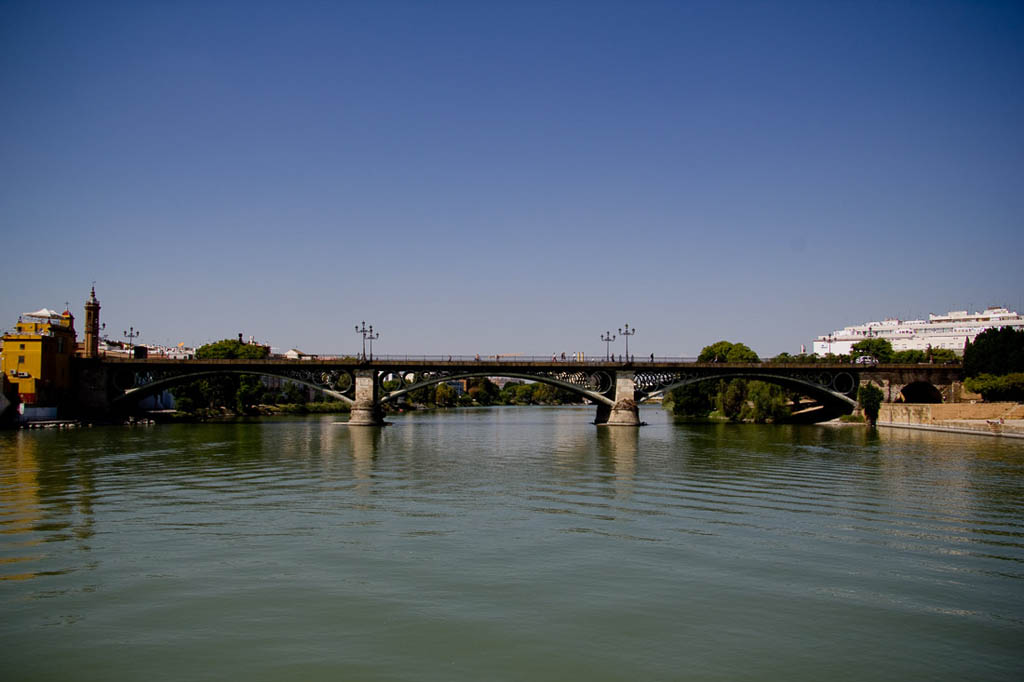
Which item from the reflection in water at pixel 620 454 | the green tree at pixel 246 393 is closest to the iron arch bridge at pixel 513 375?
the reflection in water at pixel 620 454

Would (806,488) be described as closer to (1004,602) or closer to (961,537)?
(961,537)

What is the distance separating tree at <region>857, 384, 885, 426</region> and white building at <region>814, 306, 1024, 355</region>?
3822 inches

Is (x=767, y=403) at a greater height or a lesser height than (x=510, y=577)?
greater

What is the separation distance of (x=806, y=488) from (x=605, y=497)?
8.31 m

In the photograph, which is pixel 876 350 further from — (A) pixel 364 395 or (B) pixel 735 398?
(A) pixel 364 395

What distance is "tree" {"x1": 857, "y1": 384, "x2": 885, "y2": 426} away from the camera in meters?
77.1

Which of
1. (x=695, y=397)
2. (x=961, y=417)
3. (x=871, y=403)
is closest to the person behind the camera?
(x=961, y=417)

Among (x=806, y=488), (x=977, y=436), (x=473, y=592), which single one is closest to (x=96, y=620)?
(x=473, y=592)

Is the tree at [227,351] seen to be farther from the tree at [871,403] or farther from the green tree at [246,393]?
the tree at [871,403]

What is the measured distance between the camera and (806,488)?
28969 mm

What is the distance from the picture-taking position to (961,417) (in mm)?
66500

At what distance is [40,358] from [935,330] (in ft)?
581

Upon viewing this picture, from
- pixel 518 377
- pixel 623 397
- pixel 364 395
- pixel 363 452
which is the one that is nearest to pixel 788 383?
pixel 623 397

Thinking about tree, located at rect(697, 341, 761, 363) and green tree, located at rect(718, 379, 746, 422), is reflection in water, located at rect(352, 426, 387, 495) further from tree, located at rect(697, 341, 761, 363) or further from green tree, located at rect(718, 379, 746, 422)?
tree, located at rect(697, 341, 761, 363)
